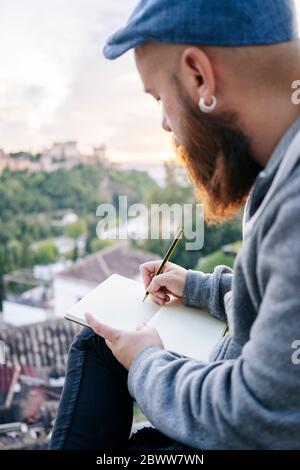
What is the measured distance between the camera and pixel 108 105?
6020mm

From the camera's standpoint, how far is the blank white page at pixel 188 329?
2.38 ft

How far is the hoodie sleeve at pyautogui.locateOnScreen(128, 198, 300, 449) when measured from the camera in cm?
43

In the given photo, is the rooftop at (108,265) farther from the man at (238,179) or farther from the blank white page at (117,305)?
the man at (238,179)

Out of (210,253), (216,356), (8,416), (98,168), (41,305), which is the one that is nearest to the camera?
(216,356)

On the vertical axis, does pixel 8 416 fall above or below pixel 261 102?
below

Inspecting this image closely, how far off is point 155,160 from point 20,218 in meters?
2.71

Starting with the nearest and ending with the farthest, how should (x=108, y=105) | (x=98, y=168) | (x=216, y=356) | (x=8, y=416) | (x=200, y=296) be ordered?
(x=216, y=356) < (x=200, y=296) < (x=8, y=416) < (x=108, y=105) < (x=98, y=168)

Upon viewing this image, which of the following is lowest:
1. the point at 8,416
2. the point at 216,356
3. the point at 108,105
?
the point at 8,416

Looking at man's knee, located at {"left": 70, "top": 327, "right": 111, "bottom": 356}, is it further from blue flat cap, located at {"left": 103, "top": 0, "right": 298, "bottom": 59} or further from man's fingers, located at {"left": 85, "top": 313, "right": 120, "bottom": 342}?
blue flat cap, located at {"left": 103, "top": 0, "right": 298, "bottom": 59}

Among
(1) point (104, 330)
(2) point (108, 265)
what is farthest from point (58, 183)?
(1) point (104, 330)

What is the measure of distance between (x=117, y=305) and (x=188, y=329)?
130 millimetres

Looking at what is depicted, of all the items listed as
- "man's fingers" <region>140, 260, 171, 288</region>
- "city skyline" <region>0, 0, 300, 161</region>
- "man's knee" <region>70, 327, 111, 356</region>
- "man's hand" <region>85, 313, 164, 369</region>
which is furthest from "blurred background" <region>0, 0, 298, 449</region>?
"man's hand" <region>85, 313, 164, 369</region>
